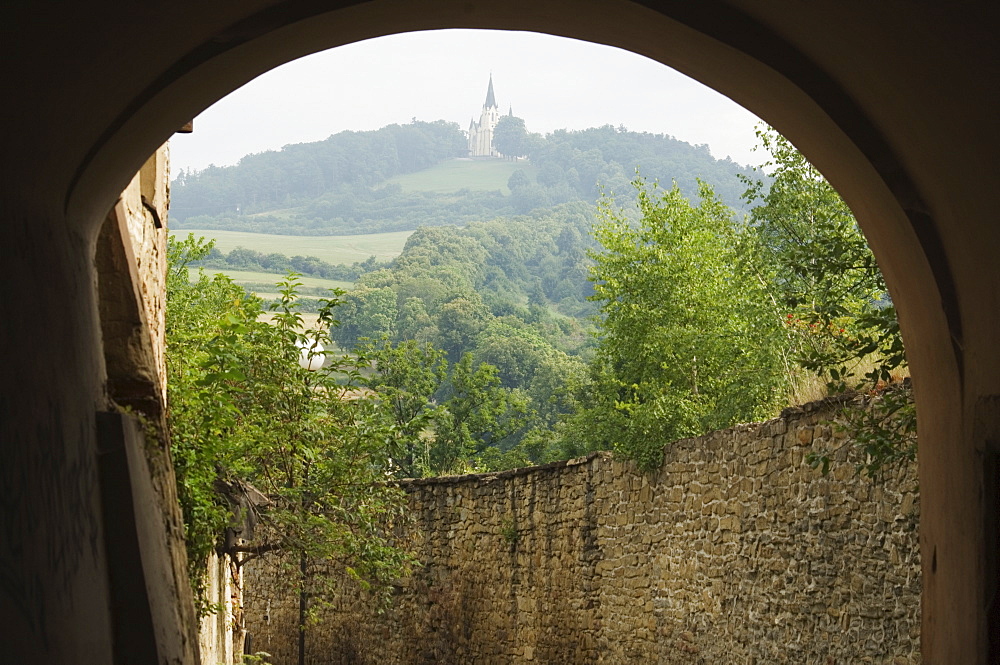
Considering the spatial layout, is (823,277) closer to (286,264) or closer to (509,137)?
(286,264)

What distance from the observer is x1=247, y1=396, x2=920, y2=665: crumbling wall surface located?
7.41 meters

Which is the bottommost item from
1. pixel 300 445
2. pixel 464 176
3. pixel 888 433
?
pixel 300 445

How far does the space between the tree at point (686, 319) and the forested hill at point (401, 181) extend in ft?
263

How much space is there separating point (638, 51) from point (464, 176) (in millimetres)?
144670

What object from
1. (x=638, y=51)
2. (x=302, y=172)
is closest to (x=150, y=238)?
(x=638, y=51)

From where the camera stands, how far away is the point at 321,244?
358 ft

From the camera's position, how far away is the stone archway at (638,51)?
2656 millimetres

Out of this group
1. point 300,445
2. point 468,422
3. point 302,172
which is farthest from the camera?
point 302,172

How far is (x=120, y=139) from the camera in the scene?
3.51 m

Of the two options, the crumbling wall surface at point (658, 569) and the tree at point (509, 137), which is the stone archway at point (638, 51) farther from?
the tree at point (509, 137)

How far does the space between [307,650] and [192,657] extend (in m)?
13.3

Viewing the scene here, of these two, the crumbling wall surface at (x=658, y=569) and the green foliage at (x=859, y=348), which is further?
the crumbling wall surface at (x=658, y=569)

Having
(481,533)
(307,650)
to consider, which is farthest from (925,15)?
(307,650)

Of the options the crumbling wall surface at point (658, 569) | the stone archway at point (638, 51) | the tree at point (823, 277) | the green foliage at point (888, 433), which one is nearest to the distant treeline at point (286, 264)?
the crumbling wall surface at point (658, 569)
